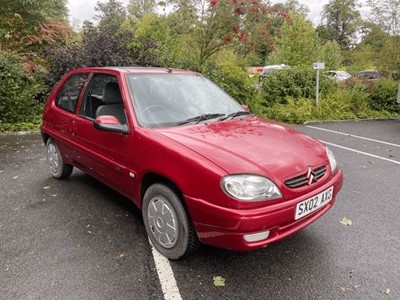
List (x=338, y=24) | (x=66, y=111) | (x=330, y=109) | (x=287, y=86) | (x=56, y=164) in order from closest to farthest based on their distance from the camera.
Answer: (x=66, y=111) → (x=56, y=164) → (x=330, y=109) → (x=287, y=86) → (x=338, y=24)

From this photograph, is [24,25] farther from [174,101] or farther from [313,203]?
[313,203]

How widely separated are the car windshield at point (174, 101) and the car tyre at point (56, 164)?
1.87m

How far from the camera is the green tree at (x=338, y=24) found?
48.5 metres

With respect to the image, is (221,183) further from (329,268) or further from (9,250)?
(9,250)

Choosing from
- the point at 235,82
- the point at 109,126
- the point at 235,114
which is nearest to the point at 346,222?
the point at 235,114

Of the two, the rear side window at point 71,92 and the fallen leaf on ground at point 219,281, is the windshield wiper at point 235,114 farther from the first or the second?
the rear side window at point 71,92

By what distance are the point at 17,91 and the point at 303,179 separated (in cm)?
815

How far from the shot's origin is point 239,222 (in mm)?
2186

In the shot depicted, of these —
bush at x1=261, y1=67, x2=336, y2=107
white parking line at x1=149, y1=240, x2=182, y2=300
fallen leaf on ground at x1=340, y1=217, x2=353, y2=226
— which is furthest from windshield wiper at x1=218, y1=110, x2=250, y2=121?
bush at x1=261, y1=67, x2=336, y2=107

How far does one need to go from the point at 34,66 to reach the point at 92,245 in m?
8.00

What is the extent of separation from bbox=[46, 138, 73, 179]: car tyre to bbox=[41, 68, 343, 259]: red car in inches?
26.7

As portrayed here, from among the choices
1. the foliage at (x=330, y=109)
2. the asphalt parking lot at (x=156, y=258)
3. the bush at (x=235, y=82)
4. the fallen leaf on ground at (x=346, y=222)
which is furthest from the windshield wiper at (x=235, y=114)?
the foliage at (x=330, y=109)

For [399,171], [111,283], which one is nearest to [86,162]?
[111,283]

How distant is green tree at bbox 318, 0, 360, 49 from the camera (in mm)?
48531
